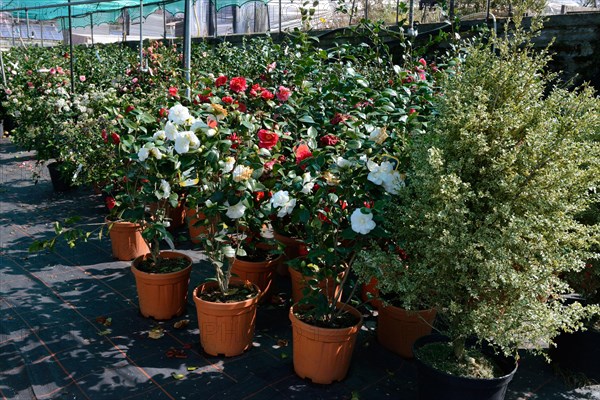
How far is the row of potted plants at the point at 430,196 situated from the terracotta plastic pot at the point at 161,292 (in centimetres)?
4

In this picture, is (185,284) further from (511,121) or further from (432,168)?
(511,121)

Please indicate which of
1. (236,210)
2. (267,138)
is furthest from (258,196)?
(267,138)

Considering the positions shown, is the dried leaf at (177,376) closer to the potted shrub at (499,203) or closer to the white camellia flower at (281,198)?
the white camellia flower at (281,198)

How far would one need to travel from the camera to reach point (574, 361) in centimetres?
274

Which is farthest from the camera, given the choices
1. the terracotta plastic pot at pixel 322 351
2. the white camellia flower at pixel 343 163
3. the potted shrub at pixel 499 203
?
the terracotta plastic pot at pixel 322 351

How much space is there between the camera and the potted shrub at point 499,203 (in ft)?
6.15

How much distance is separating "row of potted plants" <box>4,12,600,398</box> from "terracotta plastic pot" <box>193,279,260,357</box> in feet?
0.05

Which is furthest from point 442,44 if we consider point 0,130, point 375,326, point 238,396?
point 0,130

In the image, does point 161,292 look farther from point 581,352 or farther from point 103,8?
point 103,8

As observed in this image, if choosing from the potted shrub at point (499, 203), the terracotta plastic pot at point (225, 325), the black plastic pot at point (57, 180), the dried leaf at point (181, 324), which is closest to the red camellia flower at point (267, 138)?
the potted shrub at point (499, 203)

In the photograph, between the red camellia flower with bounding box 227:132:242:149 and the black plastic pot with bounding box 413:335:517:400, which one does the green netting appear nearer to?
the red camellia flower with bounding box 227:132:242:149

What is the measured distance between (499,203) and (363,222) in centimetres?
52

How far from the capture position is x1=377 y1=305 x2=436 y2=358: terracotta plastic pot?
2.78 meters

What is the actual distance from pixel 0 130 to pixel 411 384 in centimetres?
883
